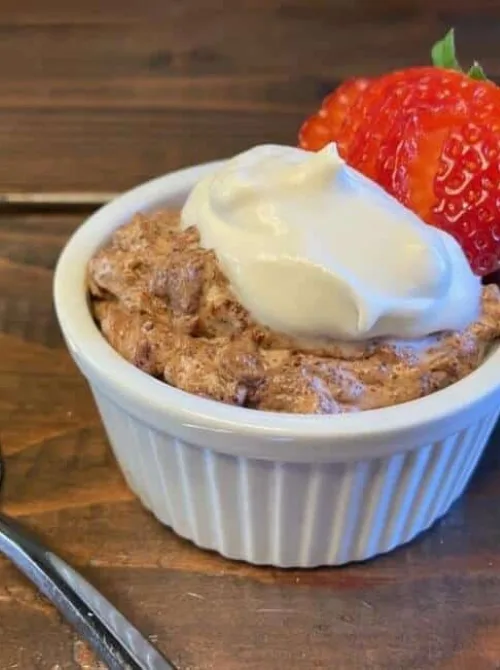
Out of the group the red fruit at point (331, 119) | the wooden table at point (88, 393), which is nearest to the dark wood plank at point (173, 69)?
the wooden table at point (88, 393)

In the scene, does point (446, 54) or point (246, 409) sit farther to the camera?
point (446, 54)

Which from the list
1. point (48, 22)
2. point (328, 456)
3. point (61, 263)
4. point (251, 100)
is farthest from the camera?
point (48, 22)

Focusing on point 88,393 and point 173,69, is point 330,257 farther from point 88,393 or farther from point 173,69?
point 173,69

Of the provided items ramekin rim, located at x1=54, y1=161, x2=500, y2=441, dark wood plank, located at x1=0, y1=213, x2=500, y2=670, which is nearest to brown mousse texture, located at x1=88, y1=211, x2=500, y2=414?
ramekin rim, located at x1=54, y1=161, x2=500, y2=441

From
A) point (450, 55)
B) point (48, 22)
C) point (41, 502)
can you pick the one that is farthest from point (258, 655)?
point (48, 22)

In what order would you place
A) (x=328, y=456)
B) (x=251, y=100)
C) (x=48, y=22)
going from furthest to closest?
1. (x=48, y=22)
2. (x=251, y=100)
3. (x=328, y=456)

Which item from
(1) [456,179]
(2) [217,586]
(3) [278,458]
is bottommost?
(2) [217,586]

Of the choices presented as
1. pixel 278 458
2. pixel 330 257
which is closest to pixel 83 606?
pixel 278 458

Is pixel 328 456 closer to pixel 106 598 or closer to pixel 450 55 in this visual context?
pixel 106 598
